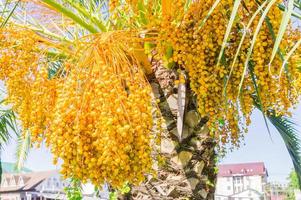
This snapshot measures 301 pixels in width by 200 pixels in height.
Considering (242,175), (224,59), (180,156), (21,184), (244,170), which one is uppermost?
(244,170)

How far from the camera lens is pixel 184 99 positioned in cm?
300

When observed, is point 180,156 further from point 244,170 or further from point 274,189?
point 244,170

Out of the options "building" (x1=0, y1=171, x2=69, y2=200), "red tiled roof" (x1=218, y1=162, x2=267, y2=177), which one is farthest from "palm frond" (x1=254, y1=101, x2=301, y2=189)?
"red tiled roof" (x1=218, y1=162, x2=267, y2=177)

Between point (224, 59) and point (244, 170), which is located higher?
point (244, 170)

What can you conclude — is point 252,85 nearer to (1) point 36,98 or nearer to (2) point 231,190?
(1) point 36,98

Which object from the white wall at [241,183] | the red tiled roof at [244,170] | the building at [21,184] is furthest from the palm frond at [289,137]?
the red tiled roof at [244,170]

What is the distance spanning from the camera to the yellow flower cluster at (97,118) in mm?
2029

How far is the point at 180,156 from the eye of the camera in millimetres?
2959

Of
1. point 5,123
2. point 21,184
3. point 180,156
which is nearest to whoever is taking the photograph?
point 180,156

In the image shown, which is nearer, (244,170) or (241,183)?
(244,170)

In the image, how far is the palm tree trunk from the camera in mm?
2936

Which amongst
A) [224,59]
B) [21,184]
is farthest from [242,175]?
[224,59]

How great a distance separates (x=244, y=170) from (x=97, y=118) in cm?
5572

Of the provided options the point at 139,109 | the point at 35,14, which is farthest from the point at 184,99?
the point at 35,14
